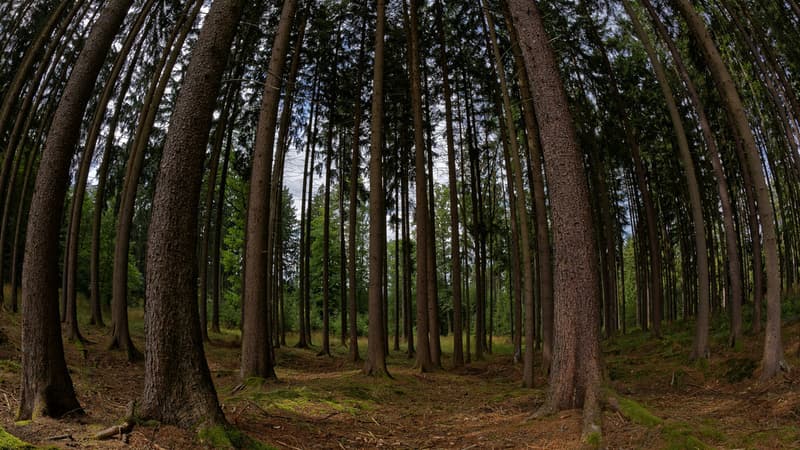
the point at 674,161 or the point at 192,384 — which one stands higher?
the point at 674,161

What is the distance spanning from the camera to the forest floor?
4.53m

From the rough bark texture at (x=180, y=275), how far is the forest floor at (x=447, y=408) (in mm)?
308

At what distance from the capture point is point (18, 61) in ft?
45.8

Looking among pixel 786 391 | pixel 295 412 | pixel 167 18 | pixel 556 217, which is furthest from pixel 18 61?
pixel 786 391

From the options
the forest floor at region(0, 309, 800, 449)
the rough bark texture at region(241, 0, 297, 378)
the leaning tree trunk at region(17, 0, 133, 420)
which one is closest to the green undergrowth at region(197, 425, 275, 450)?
the forest floor at region(0, 309, 800, 449)

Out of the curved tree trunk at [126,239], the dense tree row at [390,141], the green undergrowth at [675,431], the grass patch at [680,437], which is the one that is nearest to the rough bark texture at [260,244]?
the dense tree row at [390,141]

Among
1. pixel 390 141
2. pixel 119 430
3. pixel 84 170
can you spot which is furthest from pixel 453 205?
pixel 119 430

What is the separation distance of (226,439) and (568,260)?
437 cm

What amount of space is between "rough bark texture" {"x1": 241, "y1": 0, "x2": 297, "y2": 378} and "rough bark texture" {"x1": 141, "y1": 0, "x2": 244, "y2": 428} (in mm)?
4376

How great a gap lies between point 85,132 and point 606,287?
21121 mm

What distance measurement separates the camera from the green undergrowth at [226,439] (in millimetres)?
4395

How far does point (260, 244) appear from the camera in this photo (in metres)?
9.65

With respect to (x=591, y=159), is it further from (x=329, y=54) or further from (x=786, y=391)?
(x=786, y=391)

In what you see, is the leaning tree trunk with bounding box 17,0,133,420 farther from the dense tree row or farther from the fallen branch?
the fallen branch
